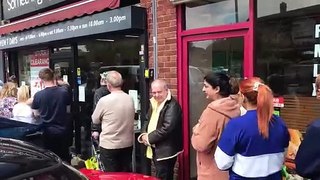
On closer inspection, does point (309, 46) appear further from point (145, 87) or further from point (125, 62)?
point (125, 62)

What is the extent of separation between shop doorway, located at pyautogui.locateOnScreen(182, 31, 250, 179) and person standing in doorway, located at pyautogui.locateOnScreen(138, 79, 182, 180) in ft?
2.82

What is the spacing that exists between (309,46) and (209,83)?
4.18 ft

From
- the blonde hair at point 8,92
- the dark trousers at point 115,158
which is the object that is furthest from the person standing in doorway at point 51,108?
the blonde hair at point 8,92

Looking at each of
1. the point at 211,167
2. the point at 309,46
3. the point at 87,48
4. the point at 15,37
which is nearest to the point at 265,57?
the point at 309,46

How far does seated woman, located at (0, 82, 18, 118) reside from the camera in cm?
679

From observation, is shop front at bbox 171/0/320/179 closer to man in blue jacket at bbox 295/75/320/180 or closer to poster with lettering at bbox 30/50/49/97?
man in blue jacket at bbox 295/75/320/180

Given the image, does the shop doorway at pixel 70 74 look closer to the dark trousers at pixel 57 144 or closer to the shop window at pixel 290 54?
the dark trousers at pixel 57 144

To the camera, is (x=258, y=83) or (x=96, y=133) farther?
(x=96, y=133)

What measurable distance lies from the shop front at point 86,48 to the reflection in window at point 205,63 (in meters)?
0.84

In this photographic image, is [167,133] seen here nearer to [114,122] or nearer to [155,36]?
[114,122]

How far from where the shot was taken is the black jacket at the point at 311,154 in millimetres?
2846

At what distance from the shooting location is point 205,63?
18.2ft

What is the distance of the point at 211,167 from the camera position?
375cm

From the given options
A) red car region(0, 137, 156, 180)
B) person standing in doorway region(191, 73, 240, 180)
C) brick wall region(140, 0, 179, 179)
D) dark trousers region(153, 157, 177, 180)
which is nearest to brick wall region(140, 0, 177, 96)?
brick wall region(140, 0, 179, 179)
